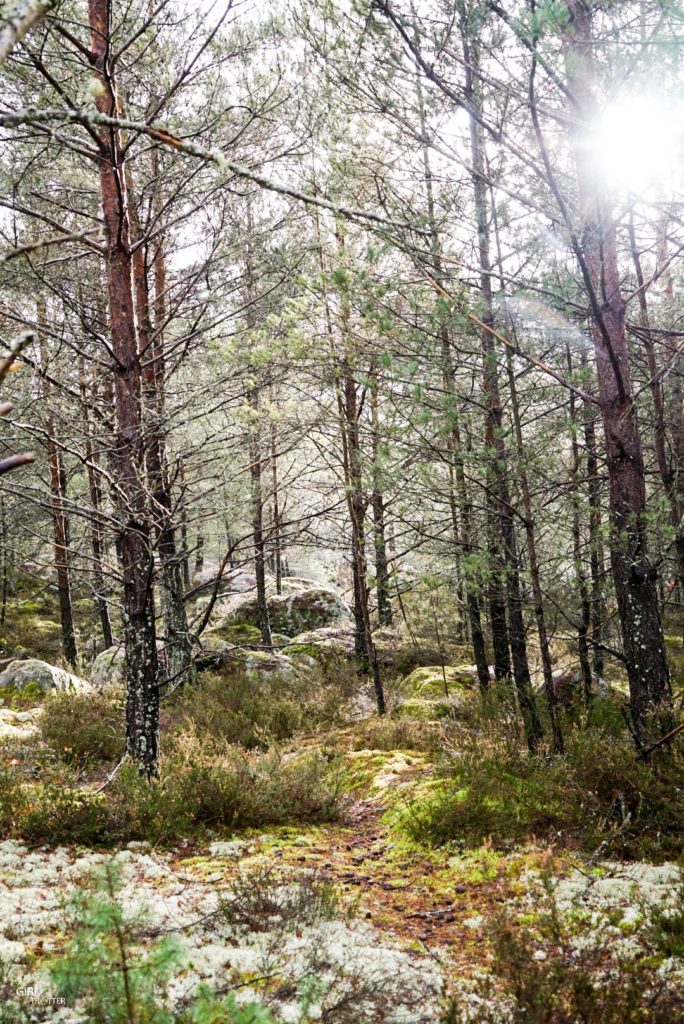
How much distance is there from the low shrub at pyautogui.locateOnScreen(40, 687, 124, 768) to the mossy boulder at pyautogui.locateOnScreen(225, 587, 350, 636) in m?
8.03

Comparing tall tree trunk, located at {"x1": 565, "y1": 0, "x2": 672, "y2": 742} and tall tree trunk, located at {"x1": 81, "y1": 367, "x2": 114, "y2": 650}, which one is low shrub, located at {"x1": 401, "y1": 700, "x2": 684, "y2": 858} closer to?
tall tree trunk, located at {"x1": 565, "y1": 0, "x2": 672, "y2": 742}

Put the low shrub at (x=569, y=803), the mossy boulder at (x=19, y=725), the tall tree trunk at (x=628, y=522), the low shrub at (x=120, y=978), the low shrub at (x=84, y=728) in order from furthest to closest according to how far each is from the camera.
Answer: the mossy boulder at (x=19, y=725), the low shrub at (x=84, y=728), the tall tree trunk at (x=628, y=522), the low shrub at (x=569, y=803), the low shrub at (x=120, y=978)

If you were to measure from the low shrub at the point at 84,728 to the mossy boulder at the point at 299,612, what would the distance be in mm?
8027

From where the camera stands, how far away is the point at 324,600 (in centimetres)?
1862

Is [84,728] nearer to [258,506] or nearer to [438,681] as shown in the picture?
[258,506]

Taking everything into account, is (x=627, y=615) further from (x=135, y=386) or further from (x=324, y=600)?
(x=324, y=600)

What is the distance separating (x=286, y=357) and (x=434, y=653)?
920 cm

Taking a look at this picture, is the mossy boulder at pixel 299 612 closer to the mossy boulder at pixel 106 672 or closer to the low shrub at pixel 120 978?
the mossy boulder at pixel 106 672

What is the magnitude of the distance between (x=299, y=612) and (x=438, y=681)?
8.10 meters

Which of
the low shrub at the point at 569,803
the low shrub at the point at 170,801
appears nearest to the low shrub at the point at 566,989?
the low shrub at the point at 569,803

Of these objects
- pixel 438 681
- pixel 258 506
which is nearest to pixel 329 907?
pixel 258 506

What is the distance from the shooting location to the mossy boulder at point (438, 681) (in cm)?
1052

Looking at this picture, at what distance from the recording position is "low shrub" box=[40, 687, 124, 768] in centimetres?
767

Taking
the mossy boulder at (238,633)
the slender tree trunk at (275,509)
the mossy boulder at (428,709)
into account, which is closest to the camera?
the slender tree trunk at (275,509)
